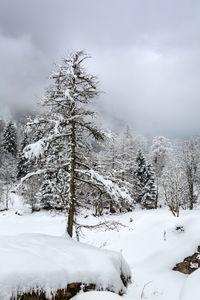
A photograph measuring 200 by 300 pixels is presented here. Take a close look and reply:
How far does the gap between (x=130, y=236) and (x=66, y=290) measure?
12.7 metres

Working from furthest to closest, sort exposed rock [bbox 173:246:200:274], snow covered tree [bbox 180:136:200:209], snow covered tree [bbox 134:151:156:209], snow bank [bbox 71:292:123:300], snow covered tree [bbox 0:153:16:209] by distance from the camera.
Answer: snow covered tree [bbox 134:151:156:209]
snow covered tree [bbox 0:153:16:209]
snow covered tree [bbox 180:136:200:209]
exposed rock [bbox 173:246:200:274]
snow bank [bbox 71:292:123:300]

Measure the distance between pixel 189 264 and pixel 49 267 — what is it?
7383 mm

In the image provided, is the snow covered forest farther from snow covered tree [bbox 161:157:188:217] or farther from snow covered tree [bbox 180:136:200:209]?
snow covered tree [bbox 180:136:200:209]

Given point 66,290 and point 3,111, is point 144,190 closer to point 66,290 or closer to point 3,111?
point 66,290

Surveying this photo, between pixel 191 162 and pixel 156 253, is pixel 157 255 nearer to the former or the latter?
pixel 156 253

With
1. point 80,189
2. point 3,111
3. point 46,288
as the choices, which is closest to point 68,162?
point 80,189

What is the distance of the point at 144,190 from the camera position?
31.3 metres

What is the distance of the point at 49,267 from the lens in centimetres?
344

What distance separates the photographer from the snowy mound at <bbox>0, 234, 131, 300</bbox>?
2916 mm

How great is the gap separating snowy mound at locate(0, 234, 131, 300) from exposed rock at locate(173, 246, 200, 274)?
15.3ft

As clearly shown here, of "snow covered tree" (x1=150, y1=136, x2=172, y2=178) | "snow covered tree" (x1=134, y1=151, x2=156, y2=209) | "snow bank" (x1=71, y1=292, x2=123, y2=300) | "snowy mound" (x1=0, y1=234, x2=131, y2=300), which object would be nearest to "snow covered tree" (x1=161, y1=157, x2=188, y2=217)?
"snow covered tree" (x1=134, y1=151, x2=156, y2=209)

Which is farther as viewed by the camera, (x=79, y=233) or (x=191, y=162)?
(x=191, y=162)

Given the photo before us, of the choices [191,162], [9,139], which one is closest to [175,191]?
[191,162]

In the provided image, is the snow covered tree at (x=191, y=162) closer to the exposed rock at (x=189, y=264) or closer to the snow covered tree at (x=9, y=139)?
the exposed rock at (x=189, y=264)
